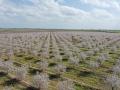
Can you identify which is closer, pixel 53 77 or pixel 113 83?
pixel 113 83

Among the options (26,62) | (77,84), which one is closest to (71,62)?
(26,62)

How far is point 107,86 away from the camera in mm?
21859

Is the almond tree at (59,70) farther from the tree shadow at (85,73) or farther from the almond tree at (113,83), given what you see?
the almond tree at (113,83)

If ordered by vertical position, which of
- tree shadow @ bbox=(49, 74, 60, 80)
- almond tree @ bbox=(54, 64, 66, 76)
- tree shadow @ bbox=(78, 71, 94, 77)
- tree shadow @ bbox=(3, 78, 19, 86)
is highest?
almond tree @ bbox=(54, 64, 66, 76)

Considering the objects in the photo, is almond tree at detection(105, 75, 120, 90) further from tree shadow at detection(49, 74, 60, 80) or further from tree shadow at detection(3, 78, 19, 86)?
tree shadow at detection(3, 78, 19, 86)

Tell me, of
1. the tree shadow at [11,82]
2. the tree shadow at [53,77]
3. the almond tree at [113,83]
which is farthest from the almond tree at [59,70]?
the almond tree at [113,83]

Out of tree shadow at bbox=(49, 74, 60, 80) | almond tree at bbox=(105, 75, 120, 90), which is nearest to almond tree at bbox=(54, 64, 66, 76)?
tree shadow at bbox=(49, 74, 60, 80)

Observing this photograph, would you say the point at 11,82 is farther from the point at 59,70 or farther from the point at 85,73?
the point at 85,73

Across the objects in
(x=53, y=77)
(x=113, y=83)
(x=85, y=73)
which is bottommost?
(x=53, y=77)

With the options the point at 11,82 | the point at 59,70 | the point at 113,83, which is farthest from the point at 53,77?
the point at 113,83

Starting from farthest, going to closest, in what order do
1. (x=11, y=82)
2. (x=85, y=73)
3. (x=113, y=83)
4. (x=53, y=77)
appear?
(x=85, y=73)
(x=53, y=77)
(x=11, y=82)
(x=113, y=83)

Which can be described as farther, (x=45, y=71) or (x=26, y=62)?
(x=26, y=62)

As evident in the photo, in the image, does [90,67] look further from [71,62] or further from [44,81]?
[44,81]

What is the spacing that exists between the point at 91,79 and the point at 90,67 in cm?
479
